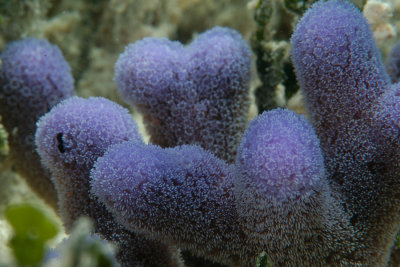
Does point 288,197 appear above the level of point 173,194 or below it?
above

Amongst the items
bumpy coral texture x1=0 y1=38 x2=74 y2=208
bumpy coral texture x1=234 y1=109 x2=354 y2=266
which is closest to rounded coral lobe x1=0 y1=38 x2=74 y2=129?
bumpy coral texture x1=0 y1=38 x2=74 y2=208

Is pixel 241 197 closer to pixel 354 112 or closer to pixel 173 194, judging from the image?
pixel 173 194

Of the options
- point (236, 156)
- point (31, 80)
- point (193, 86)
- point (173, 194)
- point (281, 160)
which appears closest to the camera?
point (281, 160)

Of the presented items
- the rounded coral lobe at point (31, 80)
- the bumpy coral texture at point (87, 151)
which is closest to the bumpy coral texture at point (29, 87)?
the rounded coral lobe at point (31, 80)

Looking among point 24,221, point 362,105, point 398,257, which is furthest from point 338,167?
point 24,221

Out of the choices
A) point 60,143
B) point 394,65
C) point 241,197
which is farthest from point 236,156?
point 394,65

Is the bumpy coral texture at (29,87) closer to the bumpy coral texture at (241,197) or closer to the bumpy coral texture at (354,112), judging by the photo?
the bumpy coral texture at (241,197)

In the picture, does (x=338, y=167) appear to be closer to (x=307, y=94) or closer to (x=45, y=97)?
(x=307, y=94)
